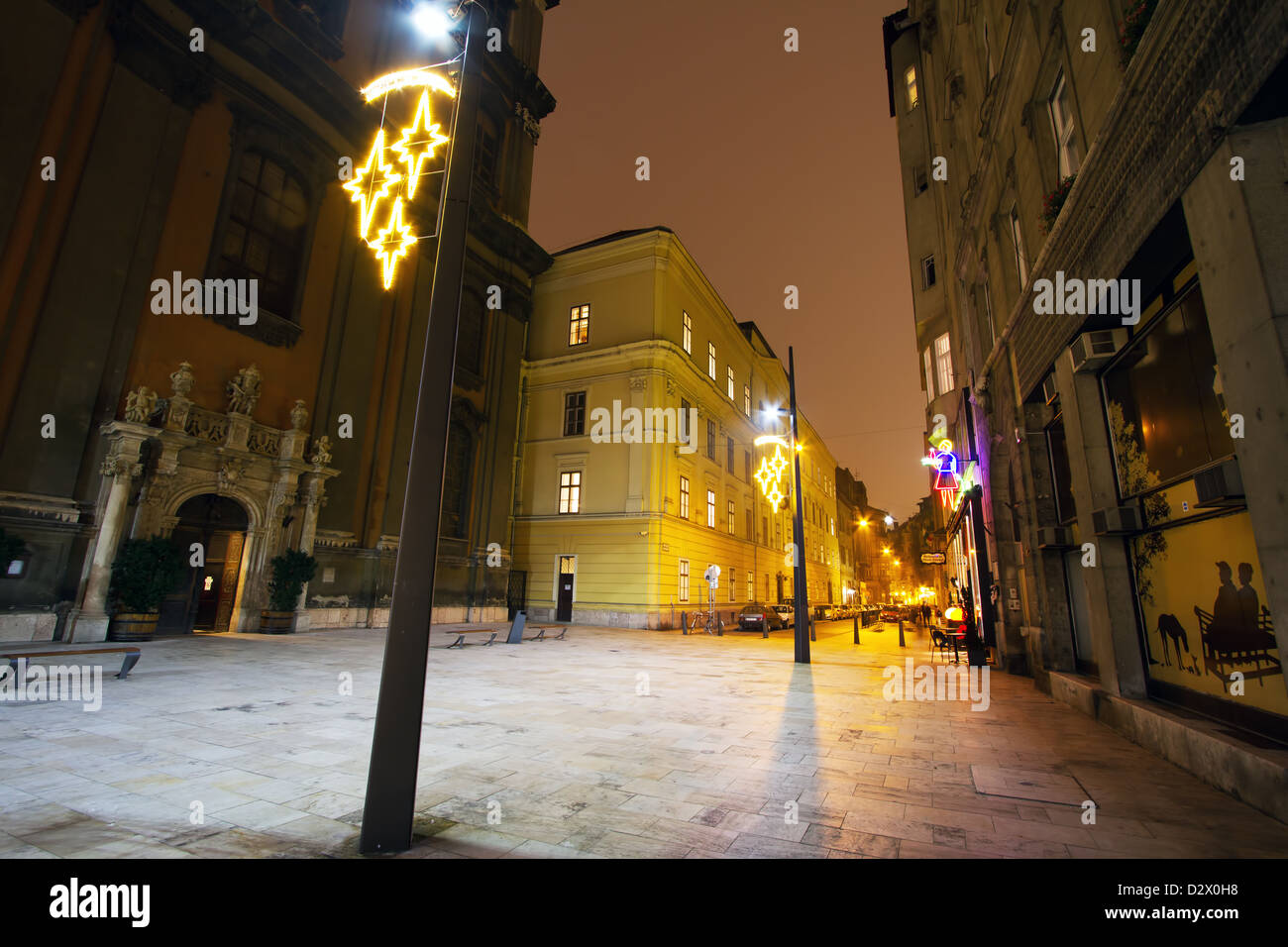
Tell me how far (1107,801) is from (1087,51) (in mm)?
8605

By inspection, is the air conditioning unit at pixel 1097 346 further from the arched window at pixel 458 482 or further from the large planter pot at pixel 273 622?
the arched window at pixel 458 482

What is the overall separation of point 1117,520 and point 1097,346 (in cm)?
234

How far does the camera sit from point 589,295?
32.0 meters

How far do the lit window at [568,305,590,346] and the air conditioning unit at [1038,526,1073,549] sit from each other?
25624mm

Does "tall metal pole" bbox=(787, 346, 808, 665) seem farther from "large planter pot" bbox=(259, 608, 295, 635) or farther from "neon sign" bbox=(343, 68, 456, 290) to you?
"large planter pot" bbox=(259, 608, 295, 635)

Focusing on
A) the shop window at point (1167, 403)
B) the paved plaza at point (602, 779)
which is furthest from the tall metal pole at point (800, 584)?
the shop window at point (1167, 403)

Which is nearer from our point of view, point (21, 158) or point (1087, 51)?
point (1087, 51)

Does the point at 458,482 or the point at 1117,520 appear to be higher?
the point at 458,482

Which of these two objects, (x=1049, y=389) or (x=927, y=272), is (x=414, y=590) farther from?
(x=927, y=272)

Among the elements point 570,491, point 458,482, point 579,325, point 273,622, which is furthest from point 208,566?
point 579,325

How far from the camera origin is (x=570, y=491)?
98.3 ft
